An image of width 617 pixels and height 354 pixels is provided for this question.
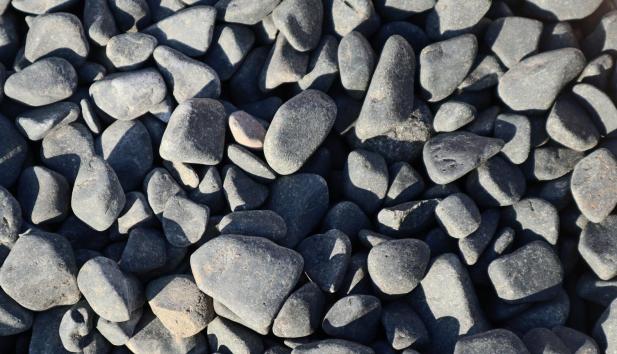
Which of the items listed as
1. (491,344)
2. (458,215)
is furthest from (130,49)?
(491,344)

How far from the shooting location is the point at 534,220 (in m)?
1.55

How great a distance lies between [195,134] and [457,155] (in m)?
0.69

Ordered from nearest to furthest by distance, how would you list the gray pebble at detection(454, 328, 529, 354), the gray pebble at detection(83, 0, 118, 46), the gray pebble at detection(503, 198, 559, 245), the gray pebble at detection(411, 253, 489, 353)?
the gray pebble at detection(454, 328, 529, 354), the gray pebble at detection(411, 253, 489, 353), the gray pebble at detection(503, 198, 559, 245), the gray pebble at detection(83, 0, 118, 46)

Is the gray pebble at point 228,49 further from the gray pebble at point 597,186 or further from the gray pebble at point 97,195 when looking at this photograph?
the gray pebble at point 597,186

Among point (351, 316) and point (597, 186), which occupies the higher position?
point (597, 186)

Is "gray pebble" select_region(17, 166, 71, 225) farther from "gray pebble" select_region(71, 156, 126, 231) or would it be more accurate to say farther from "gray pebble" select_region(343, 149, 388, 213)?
"gray pebble" select_region(343, 149, 388, 213)

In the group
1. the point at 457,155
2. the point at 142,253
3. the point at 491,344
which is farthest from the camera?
the point at 457,155

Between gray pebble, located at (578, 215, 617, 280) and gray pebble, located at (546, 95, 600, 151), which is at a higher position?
gray pebble, located at (546, 95, 600, 151)

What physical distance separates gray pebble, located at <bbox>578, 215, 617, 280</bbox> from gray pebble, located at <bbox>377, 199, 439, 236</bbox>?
397 mm

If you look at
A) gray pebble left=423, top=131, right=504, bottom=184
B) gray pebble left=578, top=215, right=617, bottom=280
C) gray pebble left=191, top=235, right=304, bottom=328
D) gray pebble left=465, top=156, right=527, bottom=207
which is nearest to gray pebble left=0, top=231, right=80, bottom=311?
gray pebble left=191, top=235, right=304, bottom=328

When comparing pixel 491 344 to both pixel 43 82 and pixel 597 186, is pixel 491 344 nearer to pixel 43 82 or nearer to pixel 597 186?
pixel 597 186

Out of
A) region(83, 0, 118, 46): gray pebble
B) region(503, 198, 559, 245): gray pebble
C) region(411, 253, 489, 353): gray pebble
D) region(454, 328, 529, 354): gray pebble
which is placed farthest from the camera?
region(83, 0, 118, 46): gray pebble

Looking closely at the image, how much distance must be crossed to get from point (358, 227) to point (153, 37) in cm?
79

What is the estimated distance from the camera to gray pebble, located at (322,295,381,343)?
1.38 meters
